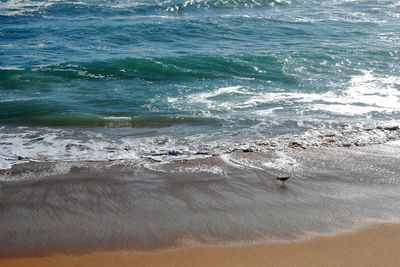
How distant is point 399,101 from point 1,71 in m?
9.63

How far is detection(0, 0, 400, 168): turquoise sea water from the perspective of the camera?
615cm

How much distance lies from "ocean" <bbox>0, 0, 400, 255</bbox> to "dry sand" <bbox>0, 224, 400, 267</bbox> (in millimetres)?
169

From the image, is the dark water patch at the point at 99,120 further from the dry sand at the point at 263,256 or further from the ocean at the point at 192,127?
the dry sand at the point at 263,256

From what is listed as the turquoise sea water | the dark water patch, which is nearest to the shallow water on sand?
the turquoise sea water

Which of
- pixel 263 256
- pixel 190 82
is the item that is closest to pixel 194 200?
pixel 263 256

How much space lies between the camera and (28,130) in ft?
21.9

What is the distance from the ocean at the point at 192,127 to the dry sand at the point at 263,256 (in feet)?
0.55

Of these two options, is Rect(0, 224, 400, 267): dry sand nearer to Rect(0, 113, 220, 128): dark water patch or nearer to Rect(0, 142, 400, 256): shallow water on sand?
Rect(0, 142, 400, 256): shallow water on sand

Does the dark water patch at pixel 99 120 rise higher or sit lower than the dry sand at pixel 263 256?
lower

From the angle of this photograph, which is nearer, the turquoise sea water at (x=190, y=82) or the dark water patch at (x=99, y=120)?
the turquoise sea water at (x=190, y=82)

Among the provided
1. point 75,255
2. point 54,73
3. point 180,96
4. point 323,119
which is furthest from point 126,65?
point 75,255

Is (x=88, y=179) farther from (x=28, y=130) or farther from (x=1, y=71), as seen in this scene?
(x=1, y=71)

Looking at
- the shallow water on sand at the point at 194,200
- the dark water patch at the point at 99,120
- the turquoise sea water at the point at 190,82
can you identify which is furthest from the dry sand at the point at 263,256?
the dark water patch at the point at 99,120

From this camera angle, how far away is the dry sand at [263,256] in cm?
318
